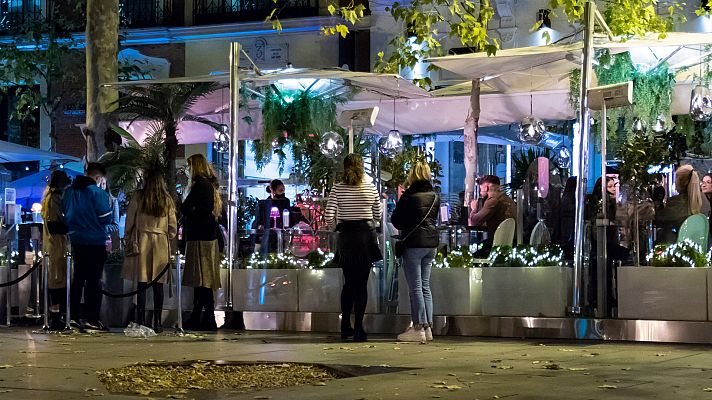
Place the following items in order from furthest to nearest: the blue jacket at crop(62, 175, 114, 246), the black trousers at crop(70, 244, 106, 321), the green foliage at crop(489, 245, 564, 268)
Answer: the black trousers at crop(70, 244, 106, 321) → the blue jacket at crop(62, 175, 114, 246) → the green foliage at crop(489, 245, 564, 268)

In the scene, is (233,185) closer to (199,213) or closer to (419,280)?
(199,213)

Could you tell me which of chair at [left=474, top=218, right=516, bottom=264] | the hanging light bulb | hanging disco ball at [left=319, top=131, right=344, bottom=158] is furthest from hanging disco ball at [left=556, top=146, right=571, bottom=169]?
chair at [left=474, top=218, right=516, bottom=264]

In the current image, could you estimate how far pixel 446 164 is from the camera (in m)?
31.4

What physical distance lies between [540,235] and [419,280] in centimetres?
244

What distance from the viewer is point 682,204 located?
52.2 feet

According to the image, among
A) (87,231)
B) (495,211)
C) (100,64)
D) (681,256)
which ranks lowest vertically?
(681,256)

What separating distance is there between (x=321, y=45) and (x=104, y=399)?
2534cm

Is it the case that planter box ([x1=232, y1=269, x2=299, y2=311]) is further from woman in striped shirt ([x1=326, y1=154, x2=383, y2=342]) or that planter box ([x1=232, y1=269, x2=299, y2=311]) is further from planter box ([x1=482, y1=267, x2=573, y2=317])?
planter box ([x1=482, y1=267, x2=573, y2=317])

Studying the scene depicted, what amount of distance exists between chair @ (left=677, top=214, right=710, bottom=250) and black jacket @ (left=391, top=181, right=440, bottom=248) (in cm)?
271

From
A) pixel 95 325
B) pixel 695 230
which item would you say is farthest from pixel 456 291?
pixel 95 325

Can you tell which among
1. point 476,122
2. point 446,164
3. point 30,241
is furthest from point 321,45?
point 30,241

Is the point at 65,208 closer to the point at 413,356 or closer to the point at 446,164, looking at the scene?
the point at 413,356

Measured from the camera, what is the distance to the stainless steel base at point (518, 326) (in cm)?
1327

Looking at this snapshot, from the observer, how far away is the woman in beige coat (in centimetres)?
1444
